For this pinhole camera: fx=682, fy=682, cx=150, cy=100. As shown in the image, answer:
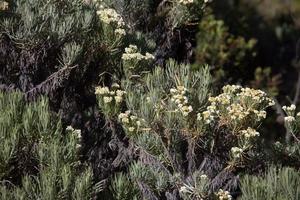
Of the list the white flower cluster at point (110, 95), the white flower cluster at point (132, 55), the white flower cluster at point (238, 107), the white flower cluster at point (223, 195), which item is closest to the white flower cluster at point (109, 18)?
the white flower cluster at point (132, 55)

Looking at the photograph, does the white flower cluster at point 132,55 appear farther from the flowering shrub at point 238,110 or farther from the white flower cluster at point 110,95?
the flowering shrub at point 238,110

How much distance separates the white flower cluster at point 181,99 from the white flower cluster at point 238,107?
9 centimetres

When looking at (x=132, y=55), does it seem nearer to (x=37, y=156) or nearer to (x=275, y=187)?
(x=37, y=156)

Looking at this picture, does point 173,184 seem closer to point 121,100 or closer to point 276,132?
point 121,100

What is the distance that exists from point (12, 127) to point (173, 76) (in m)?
1.00

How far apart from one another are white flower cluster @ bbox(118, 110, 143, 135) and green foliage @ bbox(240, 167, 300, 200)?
0.63 meters

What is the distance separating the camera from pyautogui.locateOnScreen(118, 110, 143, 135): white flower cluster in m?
Answer: 3.46

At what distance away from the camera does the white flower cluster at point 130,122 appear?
346 cm

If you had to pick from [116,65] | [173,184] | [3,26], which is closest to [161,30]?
[116,65]

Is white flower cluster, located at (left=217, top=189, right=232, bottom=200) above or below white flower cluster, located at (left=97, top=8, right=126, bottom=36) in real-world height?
below

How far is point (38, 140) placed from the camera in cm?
329

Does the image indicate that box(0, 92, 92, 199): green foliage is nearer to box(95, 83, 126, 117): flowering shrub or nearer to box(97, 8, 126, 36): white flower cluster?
box(95, 83, 126, 117): flowering shrub

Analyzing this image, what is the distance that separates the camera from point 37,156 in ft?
10.7

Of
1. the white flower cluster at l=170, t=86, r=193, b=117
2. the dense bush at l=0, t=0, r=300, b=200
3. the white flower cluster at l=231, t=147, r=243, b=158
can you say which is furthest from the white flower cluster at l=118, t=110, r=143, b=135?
the white flower cluster at l=231, t=147, r=243, b=158
